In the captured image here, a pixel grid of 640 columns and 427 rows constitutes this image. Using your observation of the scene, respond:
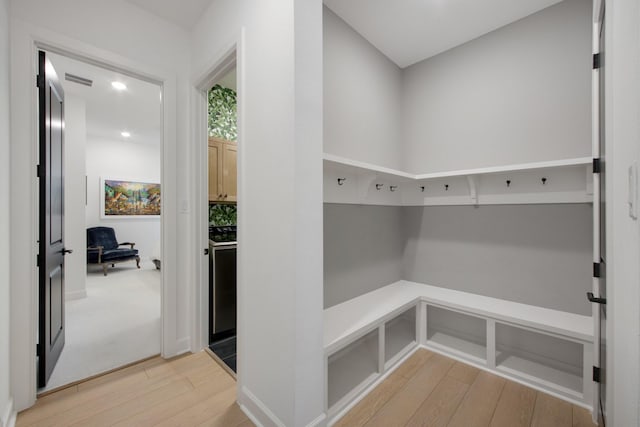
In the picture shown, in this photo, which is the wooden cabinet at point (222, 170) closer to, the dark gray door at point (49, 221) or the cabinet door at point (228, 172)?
the cabinet door at point (228, 172)

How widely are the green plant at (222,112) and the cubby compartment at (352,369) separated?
265cm

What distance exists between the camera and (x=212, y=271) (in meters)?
2.54

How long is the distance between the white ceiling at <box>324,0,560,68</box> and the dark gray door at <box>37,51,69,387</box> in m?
2.17

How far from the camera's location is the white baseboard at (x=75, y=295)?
3633 millimetres

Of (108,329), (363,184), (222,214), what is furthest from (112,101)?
(363,184)

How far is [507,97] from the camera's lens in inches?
88.7

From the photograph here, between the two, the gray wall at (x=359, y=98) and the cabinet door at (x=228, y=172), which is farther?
the cabinet door at (x=228, y=172)

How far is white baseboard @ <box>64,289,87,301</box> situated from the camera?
3.63 metres

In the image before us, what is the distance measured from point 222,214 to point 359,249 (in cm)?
175

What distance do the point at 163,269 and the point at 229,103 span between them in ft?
6.89

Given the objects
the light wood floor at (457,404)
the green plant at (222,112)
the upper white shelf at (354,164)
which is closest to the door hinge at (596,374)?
the light wood floor at (457,404)

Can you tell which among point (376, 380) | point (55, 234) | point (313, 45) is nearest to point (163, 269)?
point (55, 234)

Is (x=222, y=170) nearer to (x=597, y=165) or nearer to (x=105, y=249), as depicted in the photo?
(x=597, y=165)

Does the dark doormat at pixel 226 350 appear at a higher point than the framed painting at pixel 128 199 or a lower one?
lower
